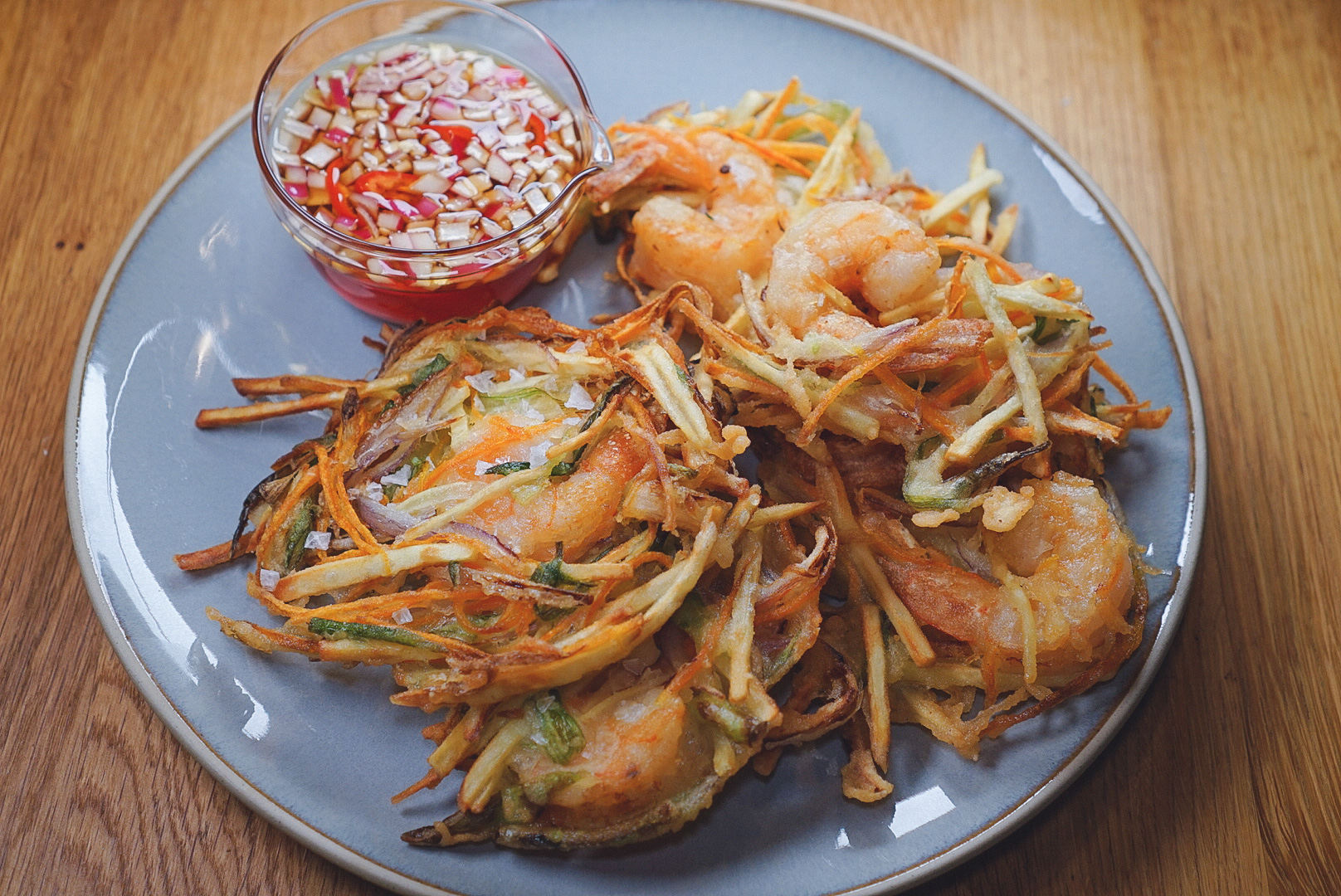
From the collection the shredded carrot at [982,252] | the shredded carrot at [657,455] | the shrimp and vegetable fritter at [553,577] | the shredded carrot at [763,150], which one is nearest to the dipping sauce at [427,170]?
the shrimp and vegetable fritter at [553,577]

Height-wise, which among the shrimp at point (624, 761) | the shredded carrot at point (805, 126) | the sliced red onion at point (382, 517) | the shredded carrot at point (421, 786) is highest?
the shredded carrot at point (805, 126)

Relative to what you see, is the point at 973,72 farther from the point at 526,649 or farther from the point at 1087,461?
the point at 526,649

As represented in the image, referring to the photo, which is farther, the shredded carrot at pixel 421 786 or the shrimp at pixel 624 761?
the shredded carrot at pixel 421 786

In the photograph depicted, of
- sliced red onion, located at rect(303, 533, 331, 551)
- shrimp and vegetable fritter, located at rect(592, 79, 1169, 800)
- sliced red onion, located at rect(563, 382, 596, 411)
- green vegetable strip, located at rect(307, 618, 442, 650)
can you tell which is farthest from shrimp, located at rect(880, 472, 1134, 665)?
sliced red onion, located at rect(303, 533, 331, 551)

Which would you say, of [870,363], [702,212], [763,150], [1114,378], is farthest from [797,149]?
[1114,378]

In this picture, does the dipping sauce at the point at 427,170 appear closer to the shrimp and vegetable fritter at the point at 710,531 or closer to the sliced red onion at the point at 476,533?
the shrimp and vegetable fritter at the point at 710,531

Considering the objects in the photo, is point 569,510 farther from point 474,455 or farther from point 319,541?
point 319,541
